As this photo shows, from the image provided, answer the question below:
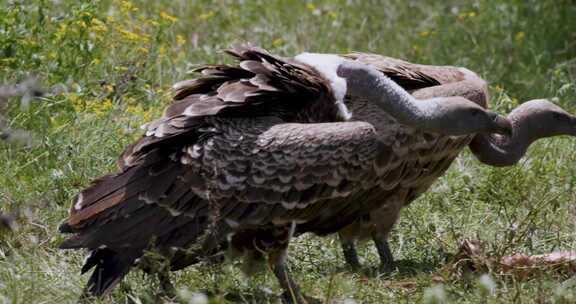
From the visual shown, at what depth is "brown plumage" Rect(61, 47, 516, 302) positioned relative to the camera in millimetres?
5688

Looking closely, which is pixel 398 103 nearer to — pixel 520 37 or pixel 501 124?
pixel 501 124

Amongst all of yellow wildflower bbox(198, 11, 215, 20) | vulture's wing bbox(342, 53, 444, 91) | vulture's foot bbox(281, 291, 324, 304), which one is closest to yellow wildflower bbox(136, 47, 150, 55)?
yellow wildflower bbox(198, 11, 215, 20)

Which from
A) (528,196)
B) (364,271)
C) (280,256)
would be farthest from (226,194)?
(528,196)

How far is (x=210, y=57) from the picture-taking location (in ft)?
29.6

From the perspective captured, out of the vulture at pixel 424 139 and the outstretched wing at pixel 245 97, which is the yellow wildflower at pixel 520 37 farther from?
the outstretched wing at pixel 245 97

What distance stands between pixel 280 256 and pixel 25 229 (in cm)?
152

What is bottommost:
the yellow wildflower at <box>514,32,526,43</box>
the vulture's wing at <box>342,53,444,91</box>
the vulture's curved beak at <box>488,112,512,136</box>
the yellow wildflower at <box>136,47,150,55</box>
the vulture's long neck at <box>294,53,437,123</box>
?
the yellow wildflower at <box>514,32,526,43</box>

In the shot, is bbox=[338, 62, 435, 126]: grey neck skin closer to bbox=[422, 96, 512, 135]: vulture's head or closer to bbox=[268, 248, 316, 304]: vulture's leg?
bbox=[422, 96, 512, 135]: vulture's head

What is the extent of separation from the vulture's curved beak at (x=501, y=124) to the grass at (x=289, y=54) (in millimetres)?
424

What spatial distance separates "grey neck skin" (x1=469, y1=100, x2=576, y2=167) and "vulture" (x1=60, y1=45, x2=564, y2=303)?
0.61m

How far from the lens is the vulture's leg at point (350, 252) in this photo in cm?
640

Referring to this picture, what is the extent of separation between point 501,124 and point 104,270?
205cm

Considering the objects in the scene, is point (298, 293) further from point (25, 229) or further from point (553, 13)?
point (553, 13)

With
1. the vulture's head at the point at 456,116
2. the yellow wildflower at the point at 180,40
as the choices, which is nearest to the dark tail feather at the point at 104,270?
the vulture's head at the point at 456,116
